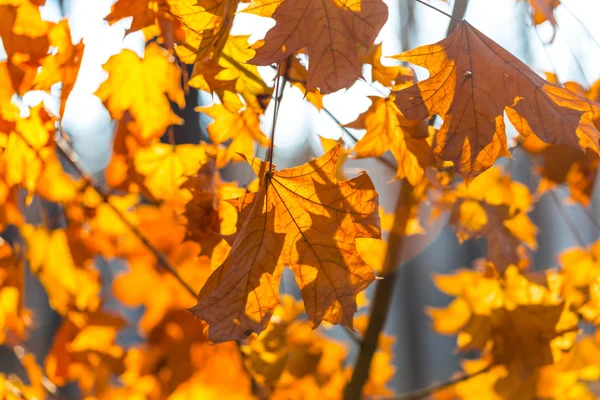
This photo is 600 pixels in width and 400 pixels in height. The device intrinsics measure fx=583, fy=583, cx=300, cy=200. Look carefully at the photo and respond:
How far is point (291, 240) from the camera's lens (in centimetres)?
70

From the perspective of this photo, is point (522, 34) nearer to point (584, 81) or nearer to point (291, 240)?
point (584, 81)

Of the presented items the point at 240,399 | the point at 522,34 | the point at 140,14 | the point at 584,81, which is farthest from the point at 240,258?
the point at 240,399

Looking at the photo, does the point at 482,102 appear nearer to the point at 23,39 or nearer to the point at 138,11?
the point at 138,11

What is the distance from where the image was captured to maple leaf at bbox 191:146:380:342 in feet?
2.06

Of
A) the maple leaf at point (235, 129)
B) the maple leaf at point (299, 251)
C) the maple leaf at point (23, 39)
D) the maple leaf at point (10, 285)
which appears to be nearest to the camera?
the maple leaf at point (299, 251)

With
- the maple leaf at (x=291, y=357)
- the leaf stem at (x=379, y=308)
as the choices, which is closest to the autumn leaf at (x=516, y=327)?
the leaf stem at (x=379, y=308)

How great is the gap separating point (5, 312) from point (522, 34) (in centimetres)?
159

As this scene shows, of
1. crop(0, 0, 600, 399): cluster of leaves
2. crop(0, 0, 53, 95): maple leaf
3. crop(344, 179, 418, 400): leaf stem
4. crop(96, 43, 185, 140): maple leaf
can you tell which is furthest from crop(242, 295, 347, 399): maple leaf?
crop(0, 0, 53, 95): maple leaf

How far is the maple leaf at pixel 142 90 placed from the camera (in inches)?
46.3

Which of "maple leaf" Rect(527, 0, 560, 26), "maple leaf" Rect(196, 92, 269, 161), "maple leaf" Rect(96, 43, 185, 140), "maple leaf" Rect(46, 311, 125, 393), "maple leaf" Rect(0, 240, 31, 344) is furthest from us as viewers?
"maple leaf" Rect(46, 311, 125, 393)

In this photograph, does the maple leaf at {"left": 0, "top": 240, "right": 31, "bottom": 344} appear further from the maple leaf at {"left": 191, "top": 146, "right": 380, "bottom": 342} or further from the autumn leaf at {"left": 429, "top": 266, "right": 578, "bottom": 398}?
the autumn leaf at {"left": 429, "top": 266, "right": 578, "bottom": 398}

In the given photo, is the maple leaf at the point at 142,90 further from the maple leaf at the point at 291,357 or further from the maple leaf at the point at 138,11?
the maple leaf at the point at 291,357

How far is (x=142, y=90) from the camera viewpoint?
4.00ft

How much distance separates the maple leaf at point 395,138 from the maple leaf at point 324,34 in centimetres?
24
